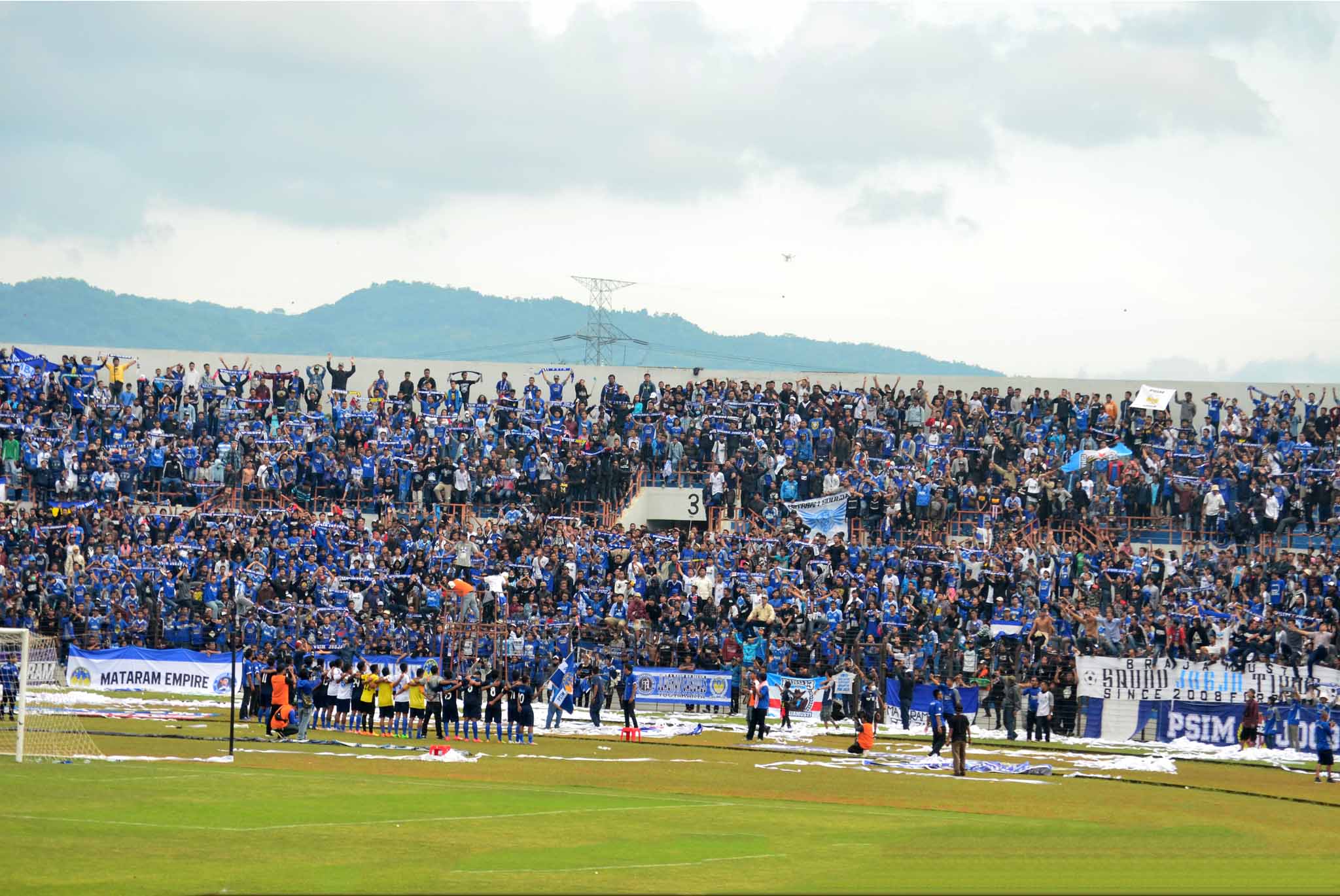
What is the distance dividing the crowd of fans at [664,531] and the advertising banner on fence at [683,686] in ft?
2.31

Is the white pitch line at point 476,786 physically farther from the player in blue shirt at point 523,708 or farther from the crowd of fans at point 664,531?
Answer: the crowd of fans at point 664,531

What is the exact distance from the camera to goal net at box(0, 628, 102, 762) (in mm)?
30812

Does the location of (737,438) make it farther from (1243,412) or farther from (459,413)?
(1243,412)

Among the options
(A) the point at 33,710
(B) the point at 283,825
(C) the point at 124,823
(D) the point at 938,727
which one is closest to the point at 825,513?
(D) the point at 938,727

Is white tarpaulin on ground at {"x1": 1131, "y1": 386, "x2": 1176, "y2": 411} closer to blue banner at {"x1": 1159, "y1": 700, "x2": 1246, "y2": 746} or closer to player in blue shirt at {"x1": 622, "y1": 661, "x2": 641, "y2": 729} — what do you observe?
blue banner at {"x1": 1159, "y1": 700, "x2": 1246, "y2": 746}

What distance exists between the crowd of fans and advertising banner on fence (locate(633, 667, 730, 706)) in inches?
27.7

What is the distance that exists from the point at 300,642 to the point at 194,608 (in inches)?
210

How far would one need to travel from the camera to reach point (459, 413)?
60938 millimetres

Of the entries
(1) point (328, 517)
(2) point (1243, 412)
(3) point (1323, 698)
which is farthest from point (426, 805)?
(2) point (1243, 412)

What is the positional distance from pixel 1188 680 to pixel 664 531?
70.8 ft

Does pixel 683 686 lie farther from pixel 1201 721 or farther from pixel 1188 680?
pixel 1201 721

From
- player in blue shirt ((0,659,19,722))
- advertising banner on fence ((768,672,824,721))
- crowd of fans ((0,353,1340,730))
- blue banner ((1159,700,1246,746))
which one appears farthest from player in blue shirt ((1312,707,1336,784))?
player in blue shirt ((0,659,19,722))

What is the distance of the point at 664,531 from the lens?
57.6 meters

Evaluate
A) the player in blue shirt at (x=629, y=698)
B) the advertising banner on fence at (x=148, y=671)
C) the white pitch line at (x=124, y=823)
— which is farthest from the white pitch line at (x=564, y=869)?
the advertising banner on fence at (x=148, y=671)
